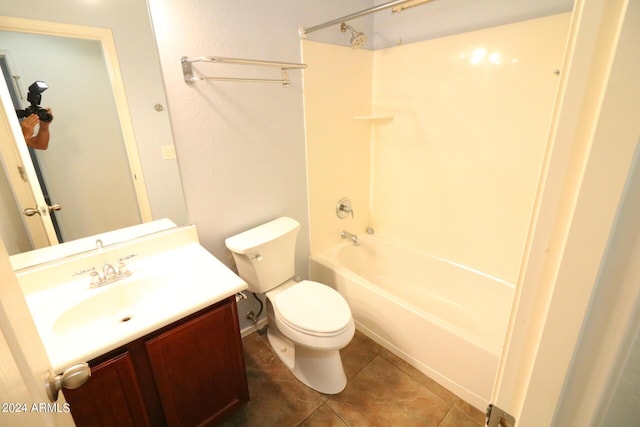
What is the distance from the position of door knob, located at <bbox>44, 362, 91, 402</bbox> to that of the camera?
1000 mm

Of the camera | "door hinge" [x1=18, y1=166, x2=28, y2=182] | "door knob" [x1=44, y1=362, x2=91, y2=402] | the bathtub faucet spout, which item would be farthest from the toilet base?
the camera

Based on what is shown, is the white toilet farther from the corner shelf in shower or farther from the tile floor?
the corner shelf in shower

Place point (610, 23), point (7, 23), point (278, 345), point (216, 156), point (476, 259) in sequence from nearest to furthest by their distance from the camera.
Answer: point (610, 23), point (7, 23), point (216, 156), point (278, 345), point (476, 259)

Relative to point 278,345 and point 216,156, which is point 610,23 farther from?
point 278,345

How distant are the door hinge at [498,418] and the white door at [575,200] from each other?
0.02m

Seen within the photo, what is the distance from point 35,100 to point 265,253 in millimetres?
1143

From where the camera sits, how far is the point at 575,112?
0.33 m

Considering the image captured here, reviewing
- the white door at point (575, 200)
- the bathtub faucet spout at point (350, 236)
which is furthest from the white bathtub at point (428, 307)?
the white door at point (575, 200)

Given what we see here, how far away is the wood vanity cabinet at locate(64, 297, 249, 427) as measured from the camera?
3.12ft

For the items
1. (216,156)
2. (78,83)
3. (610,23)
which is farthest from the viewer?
(216,156)

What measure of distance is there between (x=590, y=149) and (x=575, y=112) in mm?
46

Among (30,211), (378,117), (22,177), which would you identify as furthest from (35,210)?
(378,117)

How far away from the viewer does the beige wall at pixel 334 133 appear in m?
1.92

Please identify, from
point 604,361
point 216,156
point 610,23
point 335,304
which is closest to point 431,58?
point 216,156
